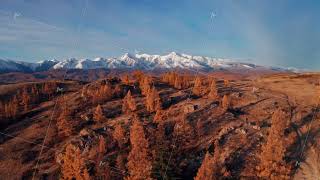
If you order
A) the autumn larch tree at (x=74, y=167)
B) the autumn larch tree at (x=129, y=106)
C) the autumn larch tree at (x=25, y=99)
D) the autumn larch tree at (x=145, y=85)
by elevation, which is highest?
the autumn larch tree at (x=145, y=85)

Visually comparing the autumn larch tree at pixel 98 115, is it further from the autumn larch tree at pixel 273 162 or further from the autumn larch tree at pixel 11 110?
the autumn larch tree at pixel 273 162

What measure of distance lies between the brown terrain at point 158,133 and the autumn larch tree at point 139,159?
0.21 meters

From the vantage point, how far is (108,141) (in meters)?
89.2

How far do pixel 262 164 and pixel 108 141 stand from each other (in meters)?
36.3

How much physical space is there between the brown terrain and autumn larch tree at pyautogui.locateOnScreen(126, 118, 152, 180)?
21cm

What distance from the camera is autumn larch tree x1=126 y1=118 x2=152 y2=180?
Result: 6671 centimetres

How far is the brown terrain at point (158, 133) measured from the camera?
74125mm

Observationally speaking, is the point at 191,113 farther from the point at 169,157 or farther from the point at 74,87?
the point at 74,87

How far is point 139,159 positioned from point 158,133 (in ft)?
46.0

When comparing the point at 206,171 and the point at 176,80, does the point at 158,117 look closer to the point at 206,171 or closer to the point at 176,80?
the point at 206,171

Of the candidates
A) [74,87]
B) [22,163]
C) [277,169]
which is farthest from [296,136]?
[74,87]

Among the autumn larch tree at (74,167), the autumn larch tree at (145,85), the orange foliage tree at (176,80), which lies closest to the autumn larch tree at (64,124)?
the autumn larch tree at (74,167)

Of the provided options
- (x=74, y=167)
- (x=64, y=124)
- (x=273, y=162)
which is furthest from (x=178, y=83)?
(x=74, y=167)

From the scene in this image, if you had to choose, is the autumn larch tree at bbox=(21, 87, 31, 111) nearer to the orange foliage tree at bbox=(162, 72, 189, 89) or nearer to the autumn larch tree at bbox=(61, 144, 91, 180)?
the autumn larch tree at bbox=(61, 144, 91, 180)
